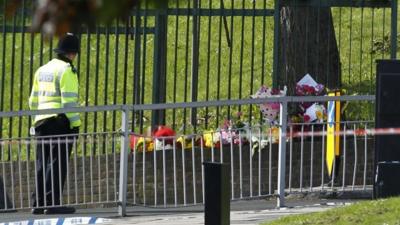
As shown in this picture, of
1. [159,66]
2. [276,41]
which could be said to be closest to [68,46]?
[159,66]

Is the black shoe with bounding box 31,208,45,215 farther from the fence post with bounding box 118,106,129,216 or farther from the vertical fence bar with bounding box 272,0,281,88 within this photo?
the vertical fence bar with bounding box 272,0,281,88

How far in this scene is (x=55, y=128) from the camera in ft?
37.2

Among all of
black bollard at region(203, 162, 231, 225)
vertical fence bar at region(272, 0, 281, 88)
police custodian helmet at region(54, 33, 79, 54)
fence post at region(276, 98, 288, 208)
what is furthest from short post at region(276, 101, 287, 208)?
black bollard at region(203, 162, 231, 225)

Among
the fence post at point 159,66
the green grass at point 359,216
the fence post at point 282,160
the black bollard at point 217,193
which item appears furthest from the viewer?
the fence post at point 159,66

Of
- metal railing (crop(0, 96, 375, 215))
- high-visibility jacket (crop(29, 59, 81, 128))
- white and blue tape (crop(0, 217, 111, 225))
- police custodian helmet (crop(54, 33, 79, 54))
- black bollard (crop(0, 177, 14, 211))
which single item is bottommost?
white and blue tape (crop(0, 217, 111, 225))

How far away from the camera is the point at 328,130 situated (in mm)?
12195

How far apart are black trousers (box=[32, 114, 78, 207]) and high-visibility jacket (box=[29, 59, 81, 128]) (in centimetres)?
8

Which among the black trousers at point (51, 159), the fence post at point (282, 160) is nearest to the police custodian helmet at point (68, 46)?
the black trousers at point (51, 159)

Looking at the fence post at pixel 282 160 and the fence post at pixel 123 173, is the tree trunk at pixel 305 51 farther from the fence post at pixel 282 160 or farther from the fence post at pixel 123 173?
the fence post at pixel 123 173

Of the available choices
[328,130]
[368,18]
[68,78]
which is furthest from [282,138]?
[368,18]

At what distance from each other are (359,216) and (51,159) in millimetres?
3227

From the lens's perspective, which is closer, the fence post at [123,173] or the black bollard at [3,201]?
the fence post at [123,173]

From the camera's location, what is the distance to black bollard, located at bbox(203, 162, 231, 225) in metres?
7.69

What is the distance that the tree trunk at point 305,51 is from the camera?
1409cm
